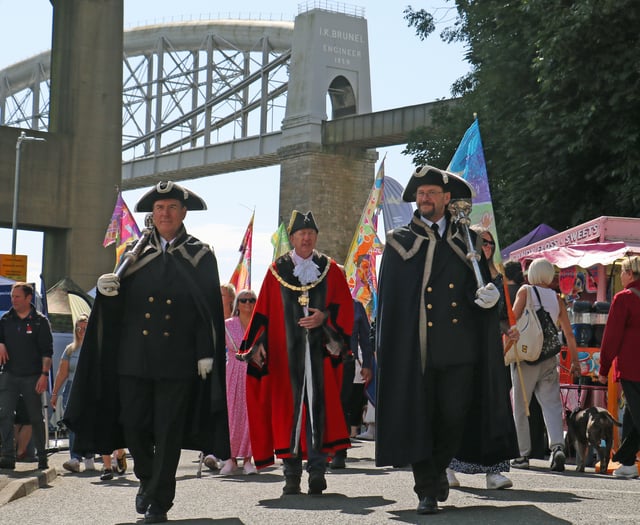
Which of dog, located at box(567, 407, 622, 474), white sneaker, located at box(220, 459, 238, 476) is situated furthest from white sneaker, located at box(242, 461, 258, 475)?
dog, located at box(567, 407, 622, 474)

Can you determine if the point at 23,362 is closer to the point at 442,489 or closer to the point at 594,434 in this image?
the point at 594,434

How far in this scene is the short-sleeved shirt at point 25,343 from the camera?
43.0 ft

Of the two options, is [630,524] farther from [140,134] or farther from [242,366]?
[140,134]

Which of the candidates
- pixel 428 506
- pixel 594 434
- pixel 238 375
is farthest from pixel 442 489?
pixel 238 375

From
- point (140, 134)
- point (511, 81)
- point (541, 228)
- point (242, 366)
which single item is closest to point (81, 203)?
point (511, 81)

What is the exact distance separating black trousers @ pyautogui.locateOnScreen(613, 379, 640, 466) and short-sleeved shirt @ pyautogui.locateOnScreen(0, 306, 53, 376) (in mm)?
5312

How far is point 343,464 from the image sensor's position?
12.5 m

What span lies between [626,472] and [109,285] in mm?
5289

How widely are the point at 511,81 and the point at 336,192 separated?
40.3 m

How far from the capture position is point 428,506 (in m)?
7.45

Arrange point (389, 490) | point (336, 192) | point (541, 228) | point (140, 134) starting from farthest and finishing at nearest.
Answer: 1. point (140, 134)
2. point (336, 192)
3. point (541, 228)
4. point (389, 490)

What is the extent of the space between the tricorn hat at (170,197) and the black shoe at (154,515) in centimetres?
170

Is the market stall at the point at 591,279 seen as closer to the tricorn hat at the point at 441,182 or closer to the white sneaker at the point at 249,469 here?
the white sneaker at the point at 249,469

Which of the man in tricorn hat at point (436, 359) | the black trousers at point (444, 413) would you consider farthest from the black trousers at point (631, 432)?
the black trousers at point (444, 413)
